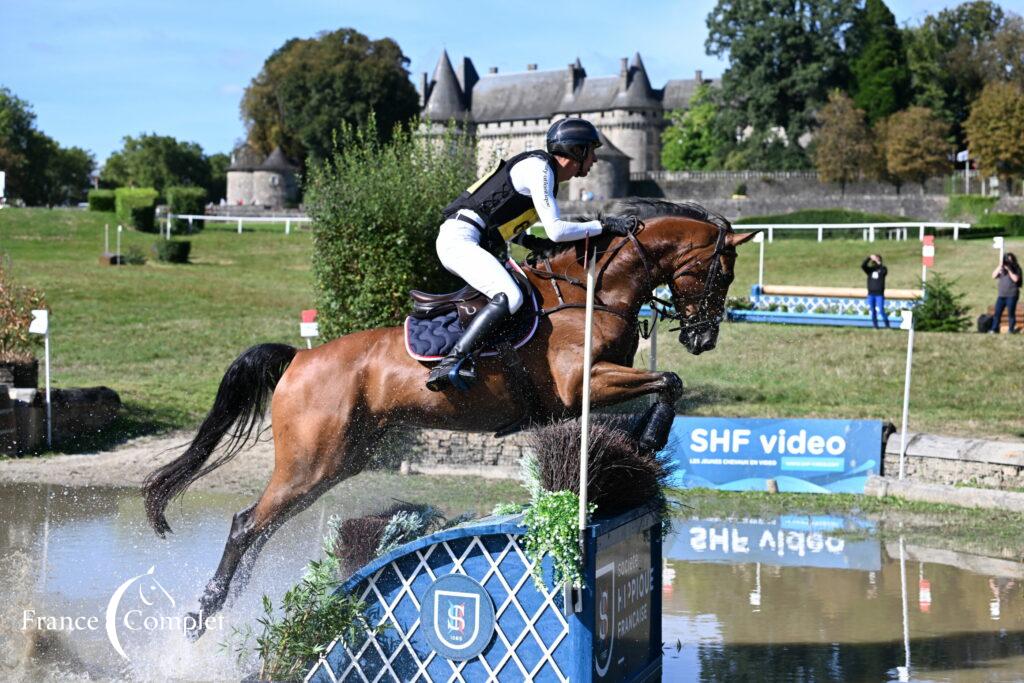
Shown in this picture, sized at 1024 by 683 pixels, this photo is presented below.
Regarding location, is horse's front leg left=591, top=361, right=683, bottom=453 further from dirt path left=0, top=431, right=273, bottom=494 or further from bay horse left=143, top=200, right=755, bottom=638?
dirt path left=0, top=431, right=273, bottom=494

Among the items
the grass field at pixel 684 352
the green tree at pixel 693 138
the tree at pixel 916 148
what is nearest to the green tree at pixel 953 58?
the tree at pixel 916 148

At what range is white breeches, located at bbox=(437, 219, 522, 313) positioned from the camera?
19.1 feet

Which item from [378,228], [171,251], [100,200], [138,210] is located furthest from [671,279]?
[100,200]

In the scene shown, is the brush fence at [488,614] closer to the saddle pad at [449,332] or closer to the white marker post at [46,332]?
the saddle pad at [449,332]

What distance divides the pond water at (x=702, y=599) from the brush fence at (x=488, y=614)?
872 mm

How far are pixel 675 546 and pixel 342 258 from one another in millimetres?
5632

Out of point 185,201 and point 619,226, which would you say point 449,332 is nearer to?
point 619,226

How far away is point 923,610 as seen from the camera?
7469 mm

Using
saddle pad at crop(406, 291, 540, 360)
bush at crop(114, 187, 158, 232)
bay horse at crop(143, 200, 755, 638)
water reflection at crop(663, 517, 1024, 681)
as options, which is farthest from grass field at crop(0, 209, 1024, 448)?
bush at crop(114, 187, 158, 232)

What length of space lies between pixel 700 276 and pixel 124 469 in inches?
301

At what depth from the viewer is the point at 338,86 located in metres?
63.6

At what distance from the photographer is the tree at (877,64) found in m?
69.0

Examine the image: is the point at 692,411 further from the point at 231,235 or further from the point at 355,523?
the point at 231,235

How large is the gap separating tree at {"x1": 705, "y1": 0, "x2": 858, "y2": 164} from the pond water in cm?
6446
